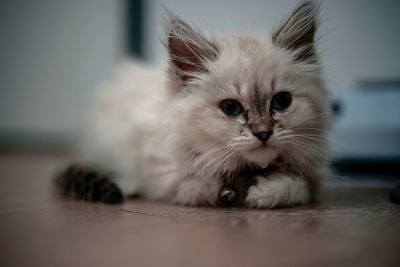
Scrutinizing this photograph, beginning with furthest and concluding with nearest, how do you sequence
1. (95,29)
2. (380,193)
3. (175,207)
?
(95,29)
(380,193)
(175,207)

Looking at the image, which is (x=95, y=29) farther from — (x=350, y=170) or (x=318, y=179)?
(x=318, y=179)

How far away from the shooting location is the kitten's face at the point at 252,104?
1.08 meters

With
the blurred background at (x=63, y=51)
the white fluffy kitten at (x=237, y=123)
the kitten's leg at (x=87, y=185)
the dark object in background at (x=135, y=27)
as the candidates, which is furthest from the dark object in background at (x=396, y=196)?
the dark object in background at (x=135, y=27)

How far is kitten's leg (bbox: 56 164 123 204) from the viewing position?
1.25m

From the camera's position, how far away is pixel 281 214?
1023mm

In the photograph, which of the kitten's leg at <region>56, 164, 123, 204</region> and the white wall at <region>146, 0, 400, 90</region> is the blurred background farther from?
the kitten's leg at <region>56, 164, 123, 204</region>

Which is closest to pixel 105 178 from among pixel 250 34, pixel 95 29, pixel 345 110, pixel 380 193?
pixel 250 34

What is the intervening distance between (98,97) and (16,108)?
2.65m

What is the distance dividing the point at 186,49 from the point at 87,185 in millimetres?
591

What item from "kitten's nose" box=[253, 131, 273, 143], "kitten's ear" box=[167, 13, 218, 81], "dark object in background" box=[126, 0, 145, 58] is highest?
"dark object in background" box=[126, 0, 145, 58]

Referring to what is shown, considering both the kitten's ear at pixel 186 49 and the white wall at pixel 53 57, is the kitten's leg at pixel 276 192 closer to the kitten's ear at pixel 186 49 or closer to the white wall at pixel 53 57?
the kitten's ear at pixel 186 49

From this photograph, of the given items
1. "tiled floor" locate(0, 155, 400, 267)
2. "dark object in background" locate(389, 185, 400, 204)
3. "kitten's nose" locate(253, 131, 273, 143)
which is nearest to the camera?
"tiled floor" locate(0, 155, 400, 267)

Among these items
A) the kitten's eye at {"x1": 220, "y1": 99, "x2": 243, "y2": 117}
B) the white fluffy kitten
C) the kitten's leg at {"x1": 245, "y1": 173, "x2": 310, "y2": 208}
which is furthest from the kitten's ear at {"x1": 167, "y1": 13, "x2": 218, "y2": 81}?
the kitten's leg at {"x1": 245, "y1": 173, "x2": 310, "y2": 208}

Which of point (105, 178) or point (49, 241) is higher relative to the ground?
point (105, 178)
